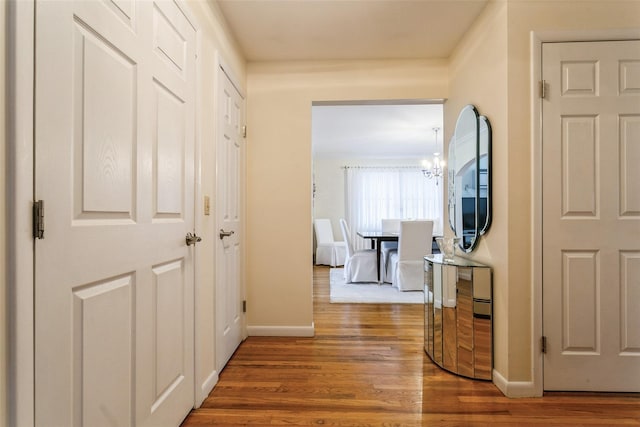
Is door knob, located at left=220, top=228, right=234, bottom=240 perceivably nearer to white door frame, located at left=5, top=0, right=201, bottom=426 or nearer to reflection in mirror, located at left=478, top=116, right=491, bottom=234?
white door frame, located at left=5, top=0, right=201, bottom=426

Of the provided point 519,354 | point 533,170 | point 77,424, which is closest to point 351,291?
point 519,354

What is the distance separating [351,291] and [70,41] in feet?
13.0

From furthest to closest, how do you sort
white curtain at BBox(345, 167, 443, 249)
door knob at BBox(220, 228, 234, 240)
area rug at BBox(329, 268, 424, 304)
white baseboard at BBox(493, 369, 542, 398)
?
white curtain at BBox(345, 167, 443, 249), area rug at BBox(329, 268, 424, 304), door knob at BBox(220, 228, 234, 240), white baseboard at BBox(493, 369, 542, 398)

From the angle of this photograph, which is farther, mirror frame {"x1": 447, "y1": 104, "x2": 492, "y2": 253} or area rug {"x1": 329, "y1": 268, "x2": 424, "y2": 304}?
area rug {"x1": 329, "y1": 268, "x2": 424, "y2": 304}

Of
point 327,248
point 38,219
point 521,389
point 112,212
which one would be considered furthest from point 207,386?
point 327,248

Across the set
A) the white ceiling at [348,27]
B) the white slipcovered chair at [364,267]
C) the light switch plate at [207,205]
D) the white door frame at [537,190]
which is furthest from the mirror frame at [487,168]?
the white slipcovered chair at [364,267]

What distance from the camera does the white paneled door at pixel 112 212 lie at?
853 millimetres

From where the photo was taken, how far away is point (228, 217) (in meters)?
2.37

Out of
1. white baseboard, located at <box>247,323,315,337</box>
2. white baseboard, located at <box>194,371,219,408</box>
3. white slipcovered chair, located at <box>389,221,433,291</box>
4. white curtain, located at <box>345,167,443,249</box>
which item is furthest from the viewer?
white curtain, located at <box>345,167,443,249</box>

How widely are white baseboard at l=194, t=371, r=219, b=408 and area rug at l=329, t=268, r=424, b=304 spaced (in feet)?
6.84

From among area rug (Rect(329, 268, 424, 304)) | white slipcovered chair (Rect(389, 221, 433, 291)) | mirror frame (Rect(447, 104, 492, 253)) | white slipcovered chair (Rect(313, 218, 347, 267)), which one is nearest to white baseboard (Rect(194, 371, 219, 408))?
mirror frame (Rect(447, 104, 492, 253))

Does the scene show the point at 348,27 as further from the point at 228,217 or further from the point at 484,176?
the point at 228,217

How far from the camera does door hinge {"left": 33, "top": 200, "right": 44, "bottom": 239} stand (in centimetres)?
80

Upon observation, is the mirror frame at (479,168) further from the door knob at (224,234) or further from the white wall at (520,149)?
the door knob at (224,234)
